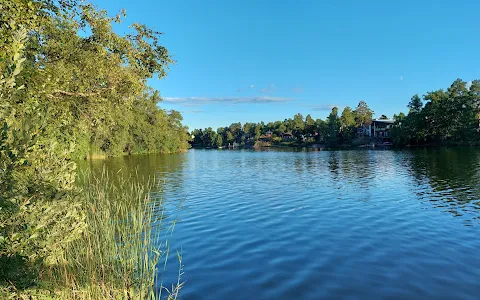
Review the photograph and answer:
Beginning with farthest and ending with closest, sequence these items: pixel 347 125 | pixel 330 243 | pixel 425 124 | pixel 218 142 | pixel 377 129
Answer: pixel 218 142 → pixel 347 125 → pixel 377 129 → pixel 425 124 → pixel 330 243

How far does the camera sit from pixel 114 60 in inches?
601

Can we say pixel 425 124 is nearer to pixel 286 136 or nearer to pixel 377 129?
pixel 377 129

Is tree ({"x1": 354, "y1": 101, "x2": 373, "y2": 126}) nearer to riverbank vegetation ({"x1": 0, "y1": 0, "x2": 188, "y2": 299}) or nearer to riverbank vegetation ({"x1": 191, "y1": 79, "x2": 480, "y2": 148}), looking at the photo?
riverbank vegetation ({"x1": 191, "y1": 79, "x2": 480, "y2": 148})

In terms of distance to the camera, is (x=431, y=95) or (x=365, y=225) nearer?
(x=365, y=225)

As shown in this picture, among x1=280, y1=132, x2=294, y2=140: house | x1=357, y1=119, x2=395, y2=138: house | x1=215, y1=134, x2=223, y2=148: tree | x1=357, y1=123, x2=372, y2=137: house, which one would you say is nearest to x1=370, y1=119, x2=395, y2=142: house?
x1=357, y1=119, x2=395, y2=138: house

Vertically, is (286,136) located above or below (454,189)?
above

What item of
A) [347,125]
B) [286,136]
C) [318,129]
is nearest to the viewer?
[347,125]

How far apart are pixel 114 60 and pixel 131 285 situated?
1220 centimetres

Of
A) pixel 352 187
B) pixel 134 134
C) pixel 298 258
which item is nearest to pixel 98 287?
pixel 298 258

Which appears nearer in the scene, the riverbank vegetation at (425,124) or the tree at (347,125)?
the riverbank vegetation at (425,124)

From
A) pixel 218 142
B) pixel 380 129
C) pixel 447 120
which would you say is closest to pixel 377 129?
pixel 380 129

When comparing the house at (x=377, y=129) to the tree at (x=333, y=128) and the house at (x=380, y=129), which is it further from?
the tree at (x=333, y=128)

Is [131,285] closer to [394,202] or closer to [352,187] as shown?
[394,202]

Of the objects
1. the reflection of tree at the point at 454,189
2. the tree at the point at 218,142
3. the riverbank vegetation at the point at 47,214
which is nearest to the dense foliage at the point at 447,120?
the reflection of tree at the point at 454,189
